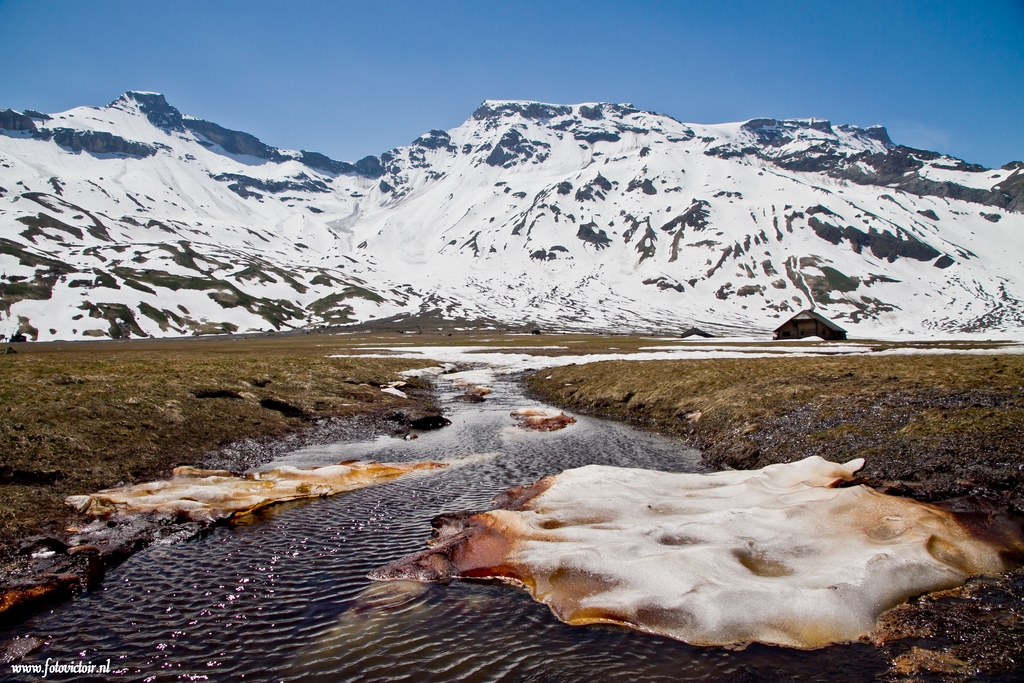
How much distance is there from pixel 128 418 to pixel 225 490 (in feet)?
33.5

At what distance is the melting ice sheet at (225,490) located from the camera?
47.3ft

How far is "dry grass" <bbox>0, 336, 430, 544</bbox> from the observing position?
15.7m

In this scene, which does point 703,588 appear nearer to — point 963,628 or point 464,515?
point 963,628

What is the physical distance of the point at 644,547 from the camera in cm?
1095

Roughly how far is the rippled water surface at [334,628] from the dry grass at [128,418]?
4.47 meters

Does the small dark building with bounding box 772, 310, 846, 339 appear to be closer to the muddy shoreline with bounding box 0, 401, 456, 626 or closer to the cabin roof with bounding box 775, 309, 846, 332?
the cabin roof with bounding box 775, 309, 846, 332

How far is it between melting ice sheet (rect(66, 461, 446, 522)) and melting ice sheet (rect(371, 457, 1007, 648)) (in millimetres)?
5739

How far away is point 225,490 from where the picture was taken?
16.2m

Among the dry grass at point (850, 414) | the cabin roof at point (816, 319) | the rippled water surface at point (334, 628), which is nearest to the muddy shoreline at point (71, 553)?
the rippled water surface at point (334, 628)

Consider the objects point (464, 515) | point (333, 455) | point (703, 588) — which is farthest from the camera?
point (333, 455)

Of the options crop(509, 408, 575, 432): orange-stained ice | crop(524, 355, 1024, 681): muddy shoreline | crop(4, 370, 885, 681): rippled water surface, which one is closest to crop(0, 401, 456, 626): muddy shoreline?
crop(4, 370, 885, 681): rippled water surface

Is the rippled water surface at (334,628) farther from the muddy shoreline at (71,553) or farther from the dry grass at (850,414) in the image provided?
the dry grass at (850,414)

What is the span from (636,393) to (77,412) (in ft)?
96.7

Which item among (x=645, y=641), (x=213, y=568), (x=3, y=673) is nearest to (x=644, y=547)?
(x=645, y=641)
